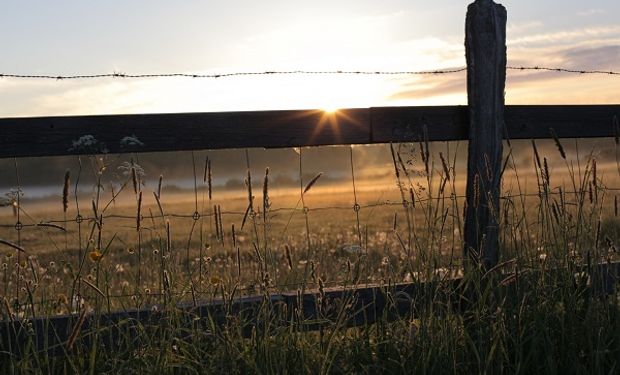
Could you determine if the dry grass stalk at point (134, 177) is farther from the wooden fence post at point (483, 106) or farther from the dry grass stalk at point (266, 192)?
the wooden fence post at point (483, 106)

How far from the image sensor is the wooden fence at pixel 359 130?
3945 mm

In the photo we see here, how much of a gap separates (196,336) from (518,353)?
1446mm

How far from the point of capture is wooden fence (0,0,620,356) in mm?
3945

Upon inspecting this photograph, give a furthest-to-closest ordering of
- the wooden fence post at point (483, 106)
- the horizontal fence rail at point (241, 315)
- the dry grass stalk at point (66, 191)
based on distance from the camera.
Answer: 1. the wooden fence post at point (483, 106)
2. the horizontal fence rail at point (241, 315)
3. the dry grass stalk at point (66, 191)

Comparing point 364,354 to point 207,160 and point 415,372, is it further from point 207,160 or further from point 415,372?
point 207,160

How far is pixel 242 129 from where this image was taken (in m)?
4.29

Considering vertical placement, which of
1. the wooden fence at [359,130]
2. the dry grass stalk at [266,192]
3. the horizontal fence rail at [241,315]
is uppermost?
the wooden fence at [359,130]

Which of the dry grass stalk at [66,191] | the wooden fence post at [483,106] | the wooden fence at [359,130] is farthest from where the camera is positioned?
the wooden fence post at [483,106]

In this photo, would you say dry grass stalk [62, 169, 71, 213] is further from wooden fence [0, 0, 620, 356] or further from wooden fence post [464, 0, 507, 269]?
wooden fence post [464, 0, 507, 269]

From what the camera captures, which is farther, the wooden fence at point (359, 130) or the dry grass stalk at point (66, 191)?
the wooden fence at point (359, 130)

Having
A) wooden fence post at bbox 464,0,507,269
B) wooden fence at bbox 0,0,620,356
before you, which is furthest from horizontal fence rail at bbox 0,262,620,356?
wooden fence post at bbox 464,0,507,269

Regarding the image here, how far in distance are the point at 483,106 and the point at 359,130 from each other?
2.78ft

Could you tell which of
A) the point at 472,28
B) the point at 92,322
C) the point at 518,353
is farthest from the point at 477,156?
the point at 92,322

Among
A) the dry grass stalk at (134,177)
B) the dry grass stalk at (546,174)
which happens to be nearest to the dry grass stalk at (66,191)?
the dry grass stalk at (134,177)
